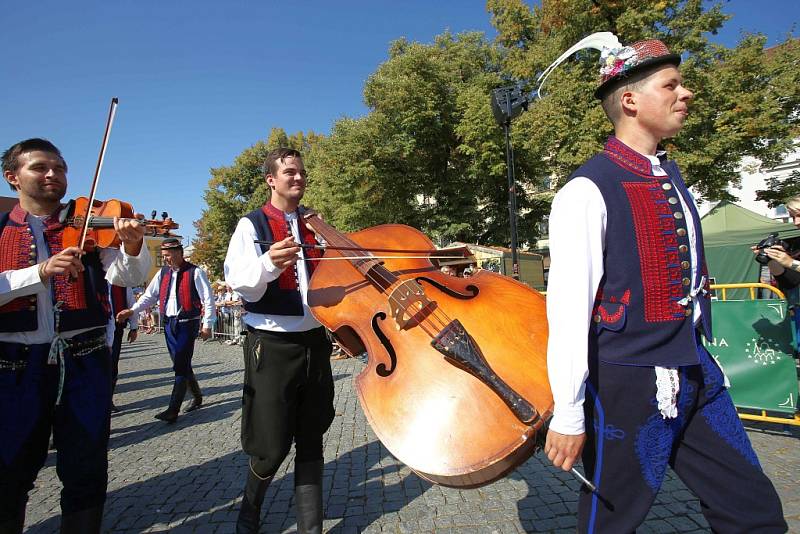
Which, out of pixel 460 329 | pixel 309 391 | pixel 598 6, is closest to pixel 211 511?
pixel 309 391

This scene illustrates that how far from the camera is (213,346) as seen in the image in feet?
46.9

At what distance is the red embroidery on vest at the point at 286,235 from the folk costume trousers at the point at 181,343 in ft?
12.4

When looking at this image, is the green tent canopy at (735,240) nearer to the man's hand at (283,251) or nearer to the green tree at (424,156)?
the green tree at (424,156)

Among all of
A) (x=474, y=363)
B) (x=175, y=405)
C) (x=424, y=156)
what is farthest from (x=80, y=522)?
(x=424, y=156)

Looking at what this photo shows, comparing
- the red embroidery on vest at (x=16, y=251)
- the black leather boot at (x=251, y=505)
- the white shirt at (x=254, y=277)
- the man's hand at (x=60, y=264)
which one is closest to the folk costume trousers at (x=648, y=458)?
the white shirt at (x=254, y=277)

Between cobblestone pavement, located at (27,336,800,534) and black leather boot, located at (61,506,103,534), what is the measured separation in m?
0.90

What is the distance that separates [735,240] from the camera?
456 inches

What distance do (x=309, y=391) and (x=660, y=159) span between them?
2.13 meters

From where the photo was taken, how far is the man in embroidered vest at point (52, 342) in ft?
6.85

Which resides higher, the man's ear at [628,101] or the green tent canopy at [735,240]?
the man's ear at [628,101]

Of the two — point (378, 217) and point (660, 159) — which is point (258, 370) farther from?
point (378, 217)

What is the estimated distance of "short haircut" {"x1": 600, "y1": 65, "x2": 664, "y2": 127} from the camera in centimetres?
166

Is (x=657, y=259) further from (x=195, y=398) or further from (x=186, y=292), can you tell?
(x=195, y=398)

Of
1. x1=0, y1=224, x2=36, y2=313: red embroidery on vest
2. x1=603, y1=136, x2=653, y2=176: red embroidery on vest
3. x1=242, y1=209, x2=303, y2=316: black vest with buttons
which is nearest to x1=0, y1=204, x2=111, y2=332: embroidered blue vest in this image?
x1=0, y1=224, x2=36, y2=313: red embroidery on vest
